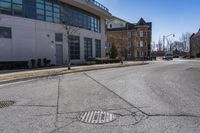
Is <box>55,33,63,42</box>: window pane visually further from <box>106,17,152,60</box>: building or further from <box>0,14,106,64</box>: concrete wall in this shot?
<box>106,17,152,60</box>: building

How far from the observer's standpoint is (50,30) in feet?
104

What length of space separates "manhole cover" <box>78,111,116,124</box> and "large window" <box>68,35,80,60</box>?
2996 centimetres

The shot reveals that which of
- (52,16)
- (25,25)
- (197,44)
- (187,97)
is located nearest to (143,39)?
(197,44)

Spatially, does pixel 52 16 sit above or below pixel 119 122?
above

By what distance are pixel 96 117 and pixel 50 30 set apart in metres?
26.8

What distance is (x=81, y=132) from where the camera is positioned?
5156mm

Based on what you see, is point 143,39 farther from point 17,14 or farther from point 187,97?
point 187,97

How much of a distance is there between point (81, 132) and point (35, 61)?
81.6 ft

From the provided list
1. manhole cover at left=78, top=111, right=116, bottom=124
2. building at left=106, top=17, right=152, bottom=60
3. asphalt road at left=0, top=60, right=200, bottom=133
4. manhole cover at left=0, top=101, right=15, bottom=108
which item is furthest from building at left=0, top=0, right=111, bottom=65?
building at left=106, top=17, right=152, bottom=60

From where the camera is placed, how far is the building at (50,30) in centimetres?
2597

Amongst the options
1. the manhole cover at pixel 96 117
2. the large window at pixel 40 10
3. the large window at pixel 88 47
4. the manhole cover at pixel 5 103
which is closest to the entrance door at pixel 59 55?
the large window at pixel 40 10

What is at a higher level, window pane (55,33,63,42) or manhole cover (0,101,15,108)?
window pane (55,33,63,42)

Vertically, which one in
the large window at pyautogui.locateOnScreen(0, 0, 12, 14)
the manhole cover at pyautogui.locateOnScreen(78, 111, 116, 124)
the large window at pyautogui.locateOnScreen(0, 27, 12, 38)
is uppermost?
the large window at pyautogui.locateOnScreen(0, 0, 12, 14)

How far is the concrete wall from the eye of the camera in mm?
25578
